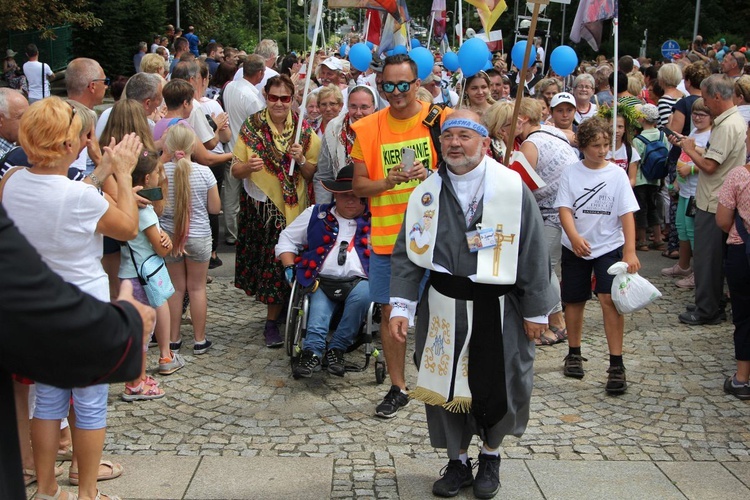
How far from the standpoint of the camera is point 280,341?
288 inches

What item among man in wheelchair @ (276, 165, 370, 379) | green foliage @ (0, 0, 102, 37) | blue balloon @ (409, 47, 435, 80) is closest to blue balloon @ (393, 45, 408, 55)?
blue balloon @ (409, 47, 435, 80)

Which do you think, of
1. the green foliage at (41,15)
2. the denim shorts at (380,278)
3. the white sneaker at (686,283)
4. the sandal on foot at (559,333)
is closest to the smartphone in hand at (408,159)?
the denim shorts at (380,278)

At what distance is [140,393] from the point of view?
19.9ft

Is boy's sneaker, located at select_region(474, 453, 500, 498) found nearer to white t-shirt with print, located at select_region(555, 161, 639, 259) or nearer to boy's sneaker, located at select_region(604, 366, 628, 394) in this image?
boy's sneaker, located at select_region(604, 366, 628, 394)

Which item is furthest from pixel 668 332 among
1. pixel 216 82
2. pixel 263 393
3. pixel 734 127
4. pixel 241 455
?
pixel 216 82

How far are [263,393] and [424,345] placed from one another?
1.91 m

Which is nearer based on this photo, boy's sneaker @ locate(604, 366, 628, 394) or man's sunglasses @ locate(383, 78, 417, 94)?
man's sunglasses @ locate(383, 78, 417, 94)

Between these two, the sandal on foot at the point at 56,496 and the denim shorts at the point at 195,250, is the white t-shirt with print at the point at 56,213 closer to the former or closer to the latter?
the sandal on foot at the point at 56,496

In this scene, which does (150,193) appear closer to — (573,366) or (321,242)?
(321,242)

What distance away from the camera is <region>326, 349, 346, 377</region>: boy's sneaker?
21.3 feet

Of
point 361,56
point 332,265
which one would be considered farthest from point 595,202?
point 361,56

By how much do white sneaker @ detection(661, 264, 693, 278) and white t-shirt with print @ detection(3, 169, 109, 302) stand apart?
23.1ft

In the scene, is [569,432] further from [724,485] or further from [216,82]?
[216,82]

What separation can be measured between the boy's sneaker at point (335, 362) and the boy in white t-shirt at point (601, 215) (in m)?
1.80
